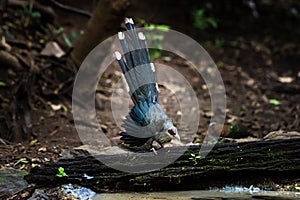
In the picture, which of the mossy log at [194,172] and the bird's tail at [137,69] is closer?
the mossy log at [194,172]

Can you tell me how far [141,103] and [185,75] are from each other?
3.24 metres

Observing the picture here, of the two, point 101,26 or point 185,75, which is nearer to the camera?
point 101,26

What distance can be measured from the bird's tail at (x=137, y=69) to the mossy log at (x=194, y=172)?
1.82 feet

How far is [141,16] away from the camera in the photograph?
8.36 metres

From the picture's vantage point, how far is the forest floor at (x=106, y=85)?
524 cm

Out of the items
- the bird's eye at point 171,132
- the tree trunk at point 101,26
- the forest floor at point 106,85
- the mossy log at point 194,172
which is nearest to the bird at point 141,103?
the bird's eye at point 171,132

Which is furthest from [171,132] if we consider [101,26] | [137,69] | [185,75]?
[185,75]

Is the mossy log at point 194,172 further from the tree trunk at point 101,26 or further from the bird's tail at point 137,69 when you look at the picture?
the tree trunk at point 101,26

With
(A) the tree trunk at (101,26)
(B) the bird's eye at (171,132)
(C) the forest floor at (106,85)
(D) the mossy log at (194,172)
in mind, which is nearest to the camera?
(D) the mossy log at (194,172)

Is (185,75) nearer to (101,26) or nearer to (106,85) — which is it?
(106,85)

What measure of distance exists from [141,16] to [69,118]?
3.15 m

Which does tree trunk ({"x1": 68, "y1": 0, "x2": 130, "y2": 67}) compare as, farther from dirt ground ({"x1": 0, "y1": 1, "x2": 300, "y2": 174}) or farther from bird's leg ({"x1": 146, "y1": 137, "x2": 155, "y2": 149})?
bird's leg ({"x1": 146, "y1": 137, "x2": 155, "y2": 149})

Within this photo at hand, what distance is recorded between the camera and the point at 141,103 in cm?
416

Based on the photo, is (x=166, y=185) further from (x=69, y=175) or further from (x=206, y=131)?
(x=206, y=131)
